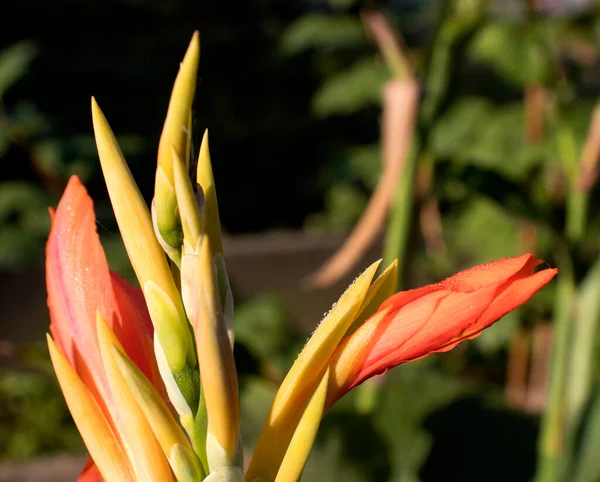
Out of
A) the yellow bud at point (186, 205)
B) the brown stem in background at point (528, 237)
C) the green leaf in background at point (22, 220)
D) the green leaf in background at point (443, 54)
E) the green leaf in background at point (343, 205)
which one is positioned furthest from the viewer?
the green leaf in background at point (343, 205)

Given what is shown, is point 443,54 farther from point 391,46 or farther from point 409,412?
point 409,412

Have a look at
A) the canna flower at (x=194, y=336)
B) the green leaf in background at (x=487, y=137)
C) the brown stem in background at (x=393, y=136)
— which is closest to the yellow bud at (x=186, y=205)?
the canna flower at (x=194, y=336)

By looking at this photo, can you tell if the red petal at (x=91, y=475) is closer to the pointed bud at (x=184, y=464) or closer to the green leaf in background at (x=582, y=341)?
the pointed bud at (x=184, y=464)

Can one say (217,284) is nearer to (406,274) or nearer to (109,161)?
(109,161)

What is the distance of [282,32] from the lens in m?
3.37

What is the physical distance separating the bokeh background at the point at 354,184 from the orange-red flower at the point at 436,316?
0.45 ft

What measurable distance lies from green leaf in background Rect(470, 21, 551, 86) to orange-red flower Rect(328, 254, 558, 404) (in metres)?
0.87

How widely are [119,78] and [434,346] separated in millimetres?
2927

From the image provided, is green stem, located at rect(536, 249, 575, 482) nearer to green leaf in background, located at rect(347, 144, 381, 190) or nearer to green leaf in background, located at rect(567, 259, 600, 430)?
green leaf in background, located at rect(567, 259, 600, 430)

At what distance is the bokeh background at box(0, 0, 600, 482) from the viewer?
32.7 inches

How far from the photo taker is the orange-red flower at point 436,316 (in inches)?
9.8

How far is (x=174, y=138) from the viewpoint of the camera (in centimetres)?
25

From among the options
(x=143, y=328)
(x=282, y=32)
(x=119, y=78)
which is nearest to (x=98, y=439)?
(x=143, y=328)

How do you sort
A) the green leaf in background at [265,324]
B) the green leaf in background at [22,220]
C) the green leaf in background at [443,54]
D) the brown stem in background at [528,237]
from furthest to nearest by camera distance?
1. the green leaf in background at [22,220]
2. the green leaf in background at [265,324]
3. the brown stem in background at [528,237]
4. the green leaf in background at [443,54]
